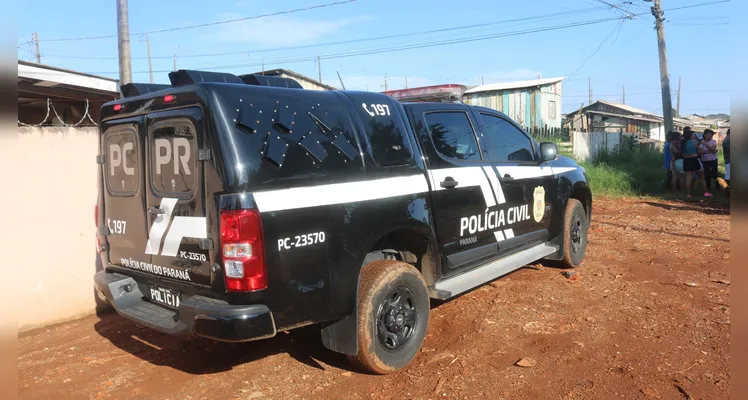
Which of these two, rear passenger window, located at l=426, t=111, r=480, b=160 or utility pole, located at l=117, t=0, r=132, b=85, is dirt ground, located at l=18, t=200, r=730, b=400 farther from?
utility pole, located at l=117, t=0, r=132, b=85

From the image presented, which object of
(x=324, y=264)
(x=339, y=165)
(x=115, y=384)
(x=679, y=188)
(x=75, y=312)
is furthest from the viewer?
(x=679, y=188)

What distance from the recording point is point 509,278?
20.0ft

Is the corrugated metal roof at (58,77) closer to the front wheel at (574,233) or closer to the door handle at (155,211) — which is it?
the door handle at (155,211)

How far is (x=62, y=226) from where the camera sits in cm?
503

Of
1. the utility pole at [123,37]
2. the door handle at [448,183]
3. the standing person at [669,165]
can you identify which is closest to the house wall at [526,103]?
the standing person at [669,165]

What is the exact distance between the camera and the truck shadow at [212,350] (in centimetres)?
402

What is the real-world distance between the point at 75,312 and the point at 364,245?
3453 millimetres

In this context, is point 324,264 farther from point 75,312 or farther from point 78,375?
point 75,312

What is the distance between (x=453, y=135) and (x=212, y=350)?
2752 mm

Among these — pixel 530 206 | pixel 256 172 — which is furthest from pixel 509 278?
pixel 256 172

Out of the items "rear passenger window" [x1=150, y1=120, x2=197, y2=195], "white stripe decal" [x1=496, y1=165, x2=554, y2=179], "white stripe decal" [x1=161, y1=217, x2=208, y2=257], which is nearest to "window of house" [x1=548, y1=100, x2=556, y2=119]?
"white stripe decal" [x1=496, y1=165, x2=554, y2=179]

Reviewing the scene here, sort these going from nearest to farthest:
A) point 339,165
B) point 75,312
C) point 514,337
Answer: point 339,165 → point 514,337 → point 75,312

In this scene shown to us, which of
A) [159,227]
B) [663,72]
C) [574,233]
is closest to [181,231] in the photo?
[159,227]

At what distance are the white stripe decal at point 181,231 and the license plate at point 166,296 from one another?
0.91 feet
